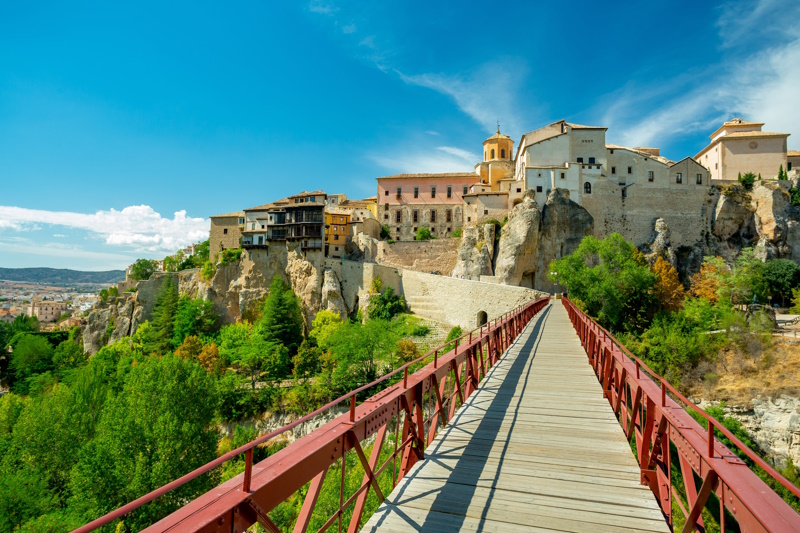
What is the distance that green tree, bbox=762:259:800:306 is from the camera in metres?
34.0

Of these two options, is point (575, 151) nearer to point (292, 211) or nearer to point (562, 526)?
point (292, 211)

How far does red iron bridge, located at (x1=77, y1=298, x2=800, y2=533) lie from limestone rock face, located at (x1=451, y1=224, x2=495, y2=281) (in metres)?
33.4

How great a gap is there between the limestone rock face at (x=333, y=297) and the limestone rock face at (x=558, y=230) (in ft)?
63.2

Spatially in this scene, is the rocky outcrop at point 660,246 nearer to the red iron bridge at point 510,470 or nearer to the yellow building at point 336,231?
the yellow building at point 336,231

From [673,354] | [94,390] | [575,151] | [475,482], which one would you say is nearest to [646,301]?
[673,354]

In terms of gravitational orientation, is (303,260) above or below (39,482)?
above

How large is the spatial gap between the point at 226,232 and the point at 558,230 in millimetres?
38669

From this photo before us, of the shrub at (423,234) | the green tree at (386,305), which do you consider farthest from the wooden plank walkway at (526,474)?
the shrub at (423,234)

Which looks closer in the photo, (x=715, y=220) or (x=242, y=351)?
(x=242, y=351)

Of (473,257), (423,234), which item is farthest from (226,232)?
(473,257)

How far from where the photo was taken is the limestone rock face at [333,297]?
40.2 meters

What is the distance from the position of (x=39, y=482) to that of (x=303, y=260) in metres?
27.2

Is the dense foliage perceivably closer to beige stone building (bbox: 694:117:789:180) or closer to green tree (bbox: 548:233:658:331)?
green tree (bbox: 548:233:658:331)

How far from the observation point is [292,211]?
146ft
